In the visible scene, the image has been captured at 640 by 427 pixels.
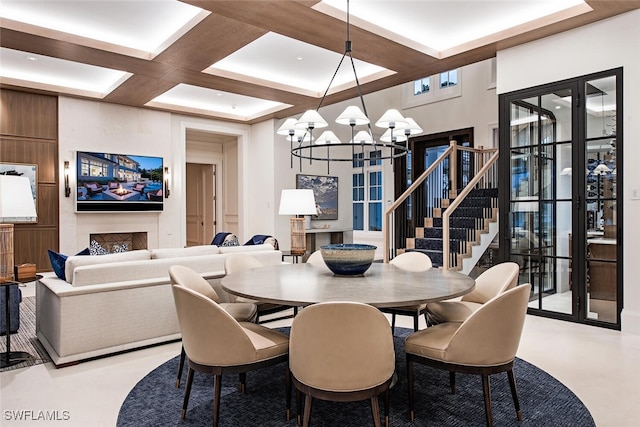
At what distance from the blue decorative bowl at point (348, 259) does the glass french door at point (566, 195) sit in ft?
8.44

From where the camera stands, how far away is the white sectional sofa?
10.1 feet

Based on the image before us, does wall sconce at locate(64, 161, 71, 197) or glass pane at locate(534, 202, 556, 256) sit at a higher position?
wall sconce at locate(64, 161, 71, 197)

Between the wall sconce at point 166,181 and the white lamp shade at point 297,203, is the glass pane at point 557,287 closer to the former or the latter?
the white lamp shade at point 297,203

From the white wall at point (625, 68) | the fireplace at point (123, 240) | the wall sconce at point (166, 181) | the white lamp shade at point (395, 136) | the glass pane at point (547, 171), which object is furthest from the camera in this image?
the wall sconce at point (166, 181)

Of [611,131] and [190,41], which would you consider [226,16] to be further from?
[611,131]

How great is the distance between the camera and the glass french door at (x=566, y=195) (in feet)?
13.1

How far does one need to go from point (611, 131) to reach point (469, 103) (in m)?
4.48

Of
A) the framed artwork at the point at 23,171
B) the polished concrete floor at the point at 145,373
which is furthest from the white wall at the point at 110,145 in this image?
the polished concrete floor at the point at 145,373

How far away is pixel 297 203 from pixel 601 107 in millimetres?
3290

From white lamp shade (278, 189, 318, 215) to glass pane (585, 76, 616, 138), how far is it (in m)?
3.02

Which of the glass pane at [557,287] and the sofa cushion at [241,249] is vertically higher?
the sofa cushion at [241,249]

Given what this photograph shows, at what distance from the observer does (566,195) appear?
169 inches

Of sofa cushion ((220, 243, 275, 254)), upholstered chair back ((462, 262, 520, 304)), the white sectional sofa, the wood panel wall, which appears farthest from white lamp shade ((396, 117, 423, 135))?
the wood panel wall

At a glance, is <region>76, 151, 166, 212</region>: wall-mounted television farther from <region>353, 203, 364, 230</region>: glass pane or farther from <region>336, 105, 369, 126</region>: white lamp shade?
<region>336, 105, 369, 126</region>: white lamp shade
